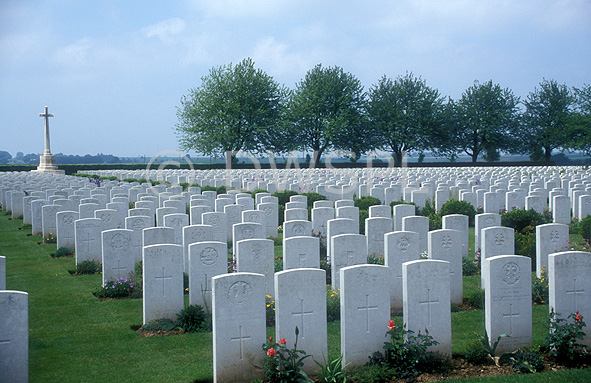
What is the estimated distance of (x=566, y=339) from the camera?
5484mm

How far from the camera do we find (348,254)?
780cm

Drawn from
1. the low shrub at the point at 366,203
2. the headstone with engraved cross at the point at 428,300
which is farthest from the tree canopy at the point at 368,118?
the headstone with engraved cross at the point at 428,300

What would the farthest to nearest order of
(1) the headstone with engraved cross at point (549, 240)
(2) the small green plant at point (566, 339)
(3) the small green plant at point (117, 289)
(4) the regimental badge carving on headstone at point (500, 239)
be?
(1) the headstone with engraved cross at point (549, 240), (3) the small green plant at point (117, 289), (4) the regimental badge carving on headstone at point (500, 239), (2) the small green plant at point (566, 339)

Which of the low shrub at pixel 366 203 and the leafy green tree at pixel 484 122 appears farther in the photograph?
the leafy green tree at pixel 484 122

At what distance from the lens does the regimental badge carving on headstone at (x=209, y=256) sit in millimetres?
7121

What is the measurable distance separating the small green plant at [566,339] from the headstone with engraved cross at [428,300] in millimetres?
1062

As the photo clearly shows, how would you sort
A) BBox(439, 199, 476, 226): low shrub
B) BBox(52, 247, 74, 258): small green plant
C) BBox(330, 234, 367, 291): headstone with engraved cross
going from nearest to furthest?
BBox(330, 234, 367, 291): headstone with engraved cross
BBox(52, 247, 74, 258): small green plant
BBox(439, 199, 476, 226): low shrub

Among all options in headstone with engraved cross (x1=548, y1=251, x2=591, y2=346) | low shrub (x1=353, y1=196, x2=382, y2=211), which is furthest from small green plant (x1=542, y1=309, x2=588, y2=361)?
low shrub (x1=353, y1=196, x2=382, y2=211)

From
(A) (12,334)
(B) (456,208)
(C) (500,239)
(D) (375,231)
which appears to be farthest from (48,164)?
(A) (12,334)

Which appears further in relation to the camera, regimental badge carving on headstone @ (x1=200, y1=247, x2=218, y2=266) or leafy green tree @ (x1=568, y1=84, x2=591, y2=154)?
leafy green tree @ (x1=568, y1=84, x2=591, y2=154)

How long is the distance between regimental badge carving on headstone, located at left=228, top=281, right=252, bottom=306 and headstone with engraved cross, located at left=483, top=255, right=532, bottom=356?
8.48ft

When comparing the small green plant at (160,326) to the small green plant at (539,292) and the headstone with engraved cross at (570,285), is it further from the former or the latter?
the small green plant at (539,292)

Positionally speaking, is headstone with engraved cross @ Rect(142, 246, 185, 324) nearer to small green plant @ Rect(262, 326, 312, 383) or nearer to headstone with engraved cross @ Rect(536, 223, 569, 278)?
small green plant @ Rect(262, 326, 312, 383)

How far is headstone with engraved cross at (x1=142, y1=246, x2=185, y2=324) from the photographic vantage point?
6949 millimetres
